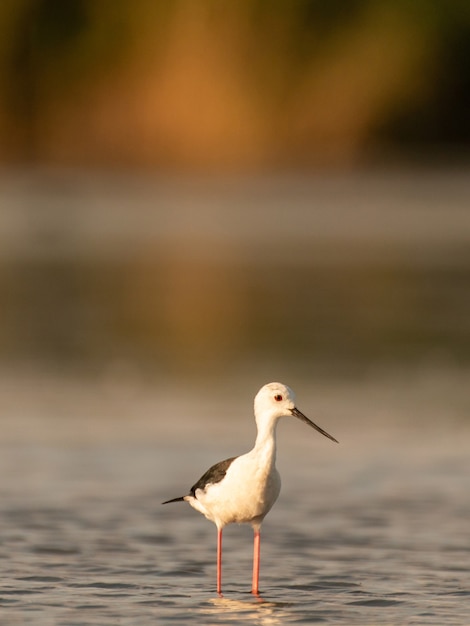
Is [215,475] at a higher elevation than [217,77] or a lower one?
lower

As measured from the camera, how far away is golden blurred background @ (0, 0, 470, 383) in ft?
93.4

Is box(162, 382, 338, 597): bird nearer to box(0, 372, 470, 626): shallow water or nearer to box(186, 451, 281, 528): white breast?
box(186, 451, 281, 528): white breast

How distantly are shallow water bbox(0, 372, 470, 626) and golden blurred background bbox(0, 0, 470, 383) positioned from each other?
1221 cm

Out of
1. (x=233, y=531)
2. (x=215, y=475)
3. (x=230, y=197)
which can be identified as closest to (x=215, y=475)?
(x=215, y=475)

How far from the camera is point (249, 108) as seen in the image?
46219mm

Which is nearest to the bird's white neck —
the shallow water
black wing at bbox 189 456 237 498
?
black wing at bbox 189 456 237 498

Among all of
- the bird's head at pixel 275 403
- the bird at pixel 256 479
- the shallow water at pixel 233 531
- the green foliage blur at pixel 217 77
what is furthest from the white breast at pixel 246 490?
the green foliage blur at pixel 217 77

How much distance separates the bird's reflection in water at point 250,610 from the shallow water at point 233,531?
1cm

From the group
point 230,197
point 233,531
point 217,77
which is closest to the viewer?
point 233,531

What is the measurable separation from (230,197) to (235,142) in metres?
6.17

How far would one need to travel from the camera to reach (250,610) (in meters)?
7.91

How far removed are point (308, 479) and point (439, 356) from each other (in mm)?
5843

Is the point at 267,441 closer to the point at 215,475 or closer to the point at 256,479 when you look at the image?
the point at 256,479

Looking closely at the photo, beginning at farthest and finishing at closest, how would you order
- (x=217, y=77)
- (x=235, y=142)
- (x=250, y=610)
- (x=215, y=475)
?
(x=235, y=142), (x=217, y=77), (x=215, y=475), (x=250, y=610)
